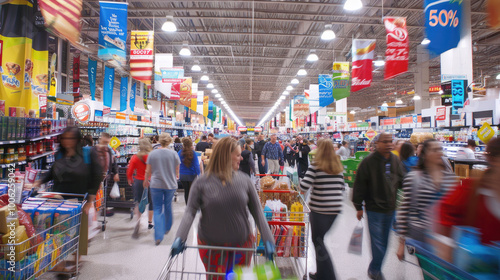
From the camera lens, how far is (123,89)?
1301cm

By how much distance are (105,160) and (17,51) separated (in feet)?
14.8

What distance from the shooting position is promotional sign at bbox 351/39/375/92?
8.57 m

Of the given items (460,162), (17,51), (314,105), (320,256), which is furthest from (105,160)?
(314,105)

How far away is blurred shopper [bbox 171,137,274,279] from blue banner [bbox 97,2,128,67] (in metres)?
5.96

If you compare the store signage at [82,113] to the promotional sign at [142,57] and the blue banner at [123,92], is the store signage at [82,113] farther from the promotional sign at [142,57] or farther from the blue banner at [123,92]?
the blue banner at [123,92]

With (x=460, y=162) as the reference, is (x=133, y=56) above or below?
above

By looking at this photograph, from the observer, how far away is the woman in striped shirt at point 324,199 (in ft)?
9.29

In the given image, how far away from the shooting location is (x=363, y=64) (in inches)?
340

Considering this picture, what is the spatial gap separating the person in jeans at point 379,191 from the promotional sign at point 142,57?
6670 mm

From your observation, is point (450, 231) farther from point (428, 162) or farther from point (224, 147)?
point (224, 147)

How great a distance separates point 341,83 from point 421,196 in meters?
8.64

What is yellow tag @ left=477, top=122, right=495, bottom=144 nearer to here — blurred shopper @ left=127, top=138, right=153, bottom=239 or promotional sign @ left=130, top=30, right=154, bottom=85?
blurred shopper @ left=127, top=138, right=153, bottom=239

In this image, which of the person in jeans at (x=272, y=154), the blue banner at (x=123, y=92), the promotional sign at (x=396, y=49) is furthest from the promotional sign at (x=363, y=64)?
the blue banner at (x=123, y=92)

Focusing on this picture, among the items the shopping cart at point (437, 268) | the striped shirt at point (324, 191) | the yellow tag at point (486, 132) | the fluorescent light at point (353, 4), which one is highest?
the fluorescent light at point (353, 4)
